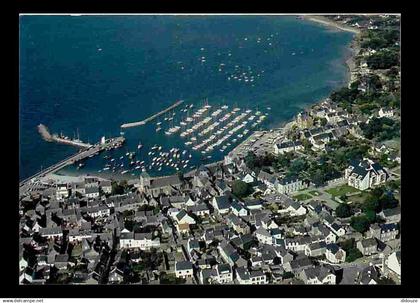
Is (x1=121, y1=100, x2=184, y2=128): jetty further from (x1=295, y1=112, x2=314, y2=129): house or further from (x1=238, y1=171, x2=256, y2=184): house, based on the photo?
(x1=238, y1=171, x2=256, y2=184): house

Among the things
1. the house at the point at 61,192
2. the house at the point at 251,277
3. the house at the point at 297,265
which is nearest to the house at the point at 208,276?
the house at the point at 251,277

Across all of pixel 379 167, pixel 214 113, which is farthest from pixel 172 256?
pixel 214 113

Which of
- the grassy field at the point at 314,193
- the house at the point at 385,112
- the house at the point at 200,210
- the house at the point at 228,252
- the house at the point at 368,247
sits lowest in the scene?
the house at the point at 228,252

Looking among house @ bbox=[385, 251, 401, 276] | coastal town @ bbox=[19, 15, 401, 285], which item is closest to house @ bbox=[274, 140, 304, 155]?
coastal town @ bbox=[19, 15, 401, 285]

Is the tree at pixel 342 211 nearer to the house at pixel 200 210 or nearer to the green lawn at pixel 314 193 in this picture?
Answer: the green lawn at pixel 314 193

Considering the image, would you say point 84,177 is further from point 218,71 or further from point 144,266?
point 218,71
